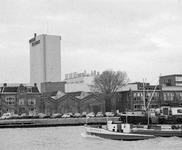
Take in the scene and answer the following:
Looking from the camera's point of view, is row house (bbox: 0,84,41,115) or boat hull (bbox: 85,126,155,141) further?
row house (bbox: 0,84,41,115)

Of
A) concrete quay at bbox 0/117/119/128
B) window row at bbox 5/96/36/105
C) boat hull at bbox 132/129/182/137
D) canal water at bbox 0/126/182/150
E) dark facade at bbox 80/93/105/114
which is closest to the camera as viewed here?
canal water at bbox 0/126/182/150

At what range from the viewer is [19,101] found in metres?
144

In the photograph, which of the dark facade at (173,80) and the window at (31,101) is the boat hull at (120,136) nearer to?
the window at (31,101)

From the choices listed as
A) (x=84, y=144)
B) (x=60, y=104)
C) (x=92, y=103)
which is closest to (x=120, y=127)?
(x=84, y=144)

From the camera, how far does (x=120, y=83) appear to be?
157 m

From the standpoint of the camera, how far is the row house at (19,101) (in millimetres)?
143125

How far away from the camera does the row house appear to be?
143 m

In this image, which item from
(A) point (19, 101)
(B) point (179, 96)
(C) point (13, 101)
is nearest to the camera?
(C) point (13, 101)

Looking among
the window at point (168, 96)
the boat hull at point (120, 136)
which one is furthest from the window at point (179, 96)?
the boat hull at point (120, 136)

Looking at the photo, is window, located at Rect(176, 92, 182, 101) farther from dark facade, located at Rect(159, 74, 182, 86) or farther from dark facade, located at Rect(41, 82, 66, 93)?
dark facade, located at Rect(41, 82, 66, 93)

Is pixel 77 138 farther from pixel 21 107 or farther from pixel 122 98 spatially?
pixel 122 98

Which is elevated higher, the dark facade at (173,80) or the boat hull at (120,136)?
the dark facade at (173,80)

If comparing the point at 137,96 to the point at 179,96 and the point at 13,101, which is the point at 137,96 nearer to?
the point at 179,96

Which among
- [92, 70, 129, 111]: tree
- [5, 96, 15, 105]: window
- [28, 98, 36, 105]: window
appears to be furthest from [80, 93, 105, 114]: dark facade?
[5, 96, 15, 105]: window
